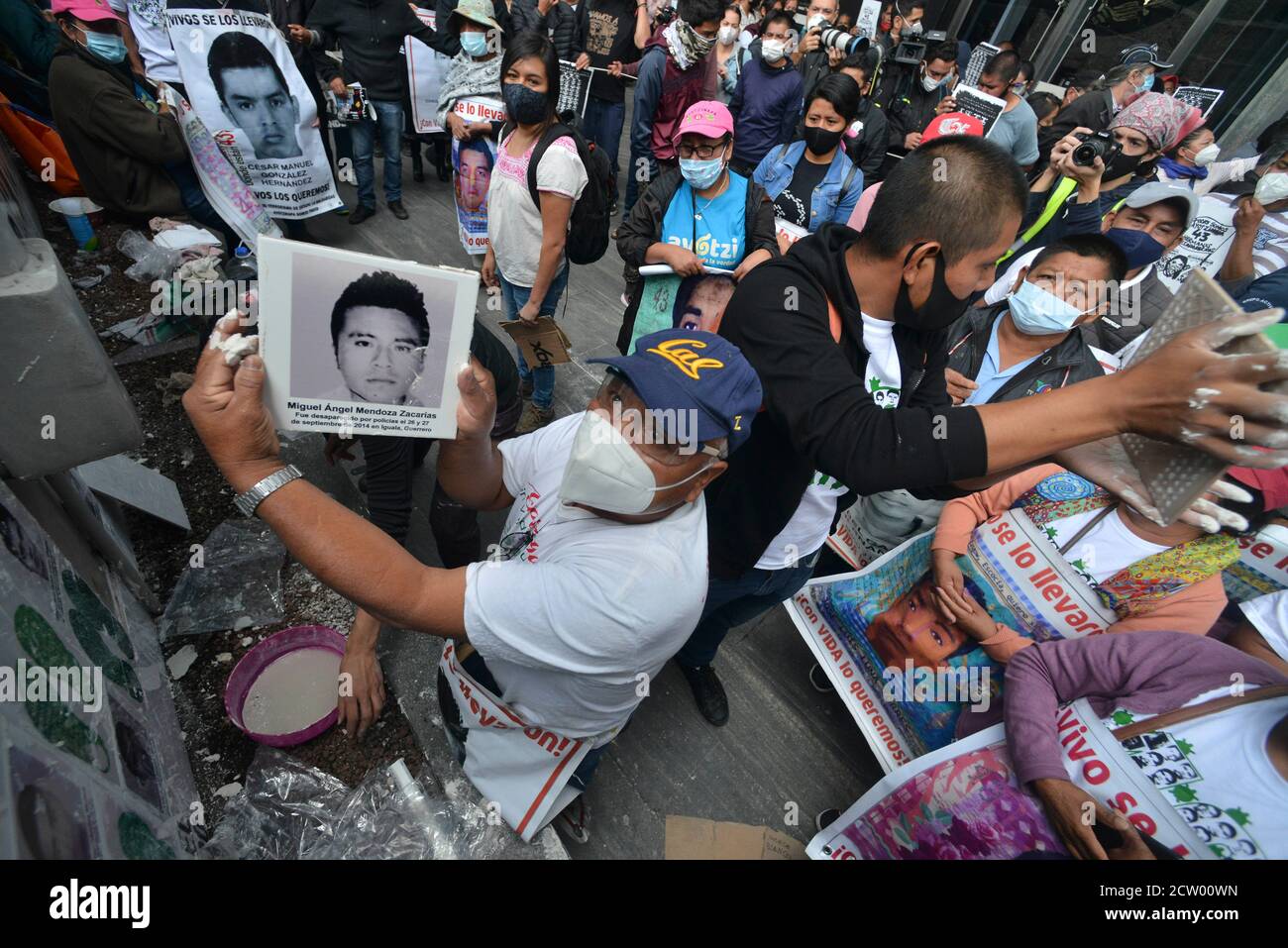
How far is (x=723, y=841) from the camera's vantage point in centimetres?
244

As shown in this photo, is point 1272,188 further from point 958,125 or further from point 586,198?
point 586,198

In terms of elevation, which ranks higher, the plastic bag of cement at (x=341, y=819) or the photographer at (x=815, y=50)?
the photographer at (x=815, y=50)

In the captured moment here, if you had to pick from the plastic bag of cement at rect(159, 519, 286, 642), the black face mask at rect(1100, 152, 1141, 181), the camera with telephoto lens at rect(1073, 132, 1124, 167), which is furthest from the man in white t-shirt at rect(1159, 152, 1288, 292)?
the plastic bag of cement at rect(159, 519, 286, 642)

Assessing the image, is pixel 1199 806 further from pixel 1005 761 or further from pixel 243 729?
pixel 243 729

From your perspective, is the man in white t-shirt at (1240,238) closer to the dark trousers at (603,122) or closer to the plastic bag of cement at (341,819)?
the dark trousers at (603,122)

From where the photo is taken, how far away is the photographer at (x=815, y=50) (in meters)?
6.43

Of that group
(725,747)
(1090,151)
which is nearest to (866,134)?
(1090,151)

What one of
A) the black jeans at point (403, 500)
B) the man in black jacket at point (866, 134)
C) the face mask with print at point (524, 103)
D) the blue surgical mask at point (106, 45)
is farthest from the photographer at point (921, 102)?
the blue surgical mask at point (106, 45)

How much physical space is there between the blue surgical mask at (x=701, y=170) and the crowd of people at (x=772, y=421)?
0.02m

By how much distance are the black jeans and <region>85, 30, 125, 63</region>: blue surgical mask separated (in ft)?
12.9

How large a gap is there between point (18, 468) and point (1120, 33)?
16780mm

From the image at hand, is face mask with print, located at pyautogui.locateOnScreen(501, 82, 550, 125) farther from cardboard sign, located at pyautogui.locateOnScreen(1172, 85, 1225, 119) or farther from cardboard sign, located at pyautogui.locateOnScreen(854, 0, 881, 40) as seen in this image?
cardboard sign, located at pyautogui.locateOnScreen(1172, 85, 1225, 119)

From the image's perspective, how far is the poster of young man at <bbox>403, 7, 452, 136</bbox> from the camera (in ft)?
17.0

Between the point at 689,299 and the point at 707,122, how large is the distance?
94cm
